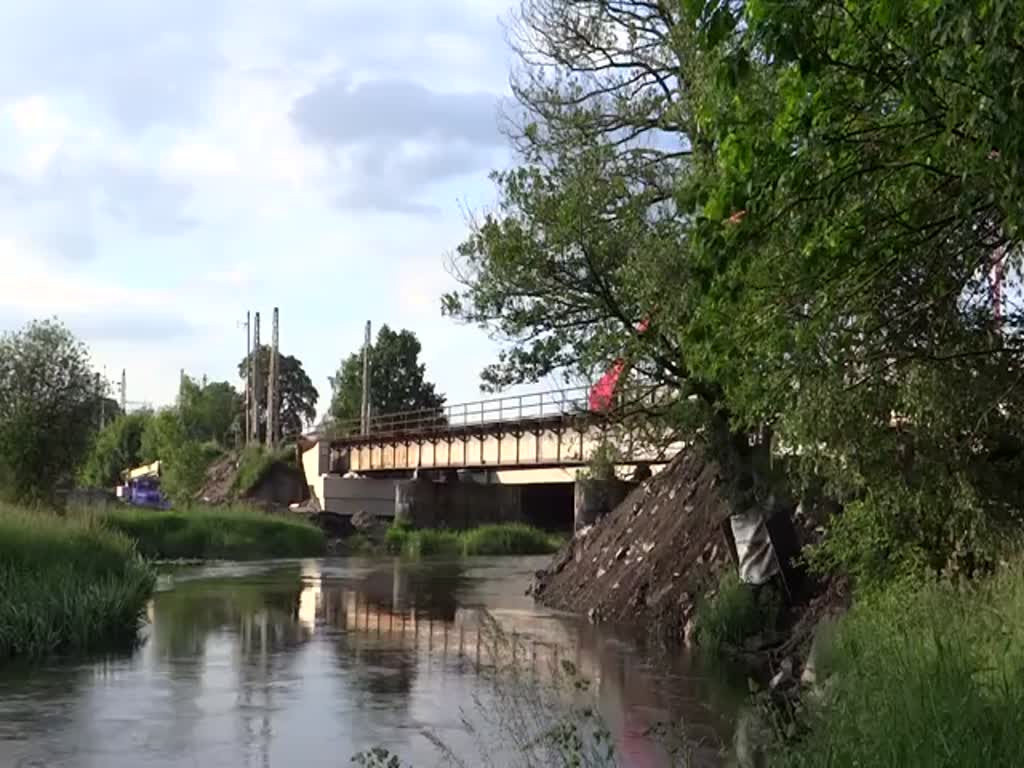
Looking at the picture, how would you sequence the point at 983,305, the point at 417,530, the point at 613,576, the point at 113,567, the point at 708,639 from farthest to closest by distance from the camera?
the point at 417,530, the point at 613,576, the point at 113,567, the point at 708,639, the point at 983,305

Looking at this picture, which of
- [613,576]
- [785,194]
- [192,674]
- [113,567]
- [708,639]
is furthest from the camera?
[613,576]

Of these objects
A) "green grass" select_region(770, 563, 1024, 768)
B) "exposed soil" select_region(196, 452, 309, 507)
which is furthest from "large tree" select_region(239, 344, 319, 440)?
"green grass" select_region(770, 563, 1024, 768)

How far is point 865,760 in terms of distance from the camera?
7.39 metres

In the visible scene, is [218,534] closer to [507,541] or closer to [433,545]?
[433,545]

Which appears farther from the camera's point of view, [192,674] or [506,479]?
[506,479]

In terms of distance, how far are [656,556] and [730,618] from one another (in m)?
5.33

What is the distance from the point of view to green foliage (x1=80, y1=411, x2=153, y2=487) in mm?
100250

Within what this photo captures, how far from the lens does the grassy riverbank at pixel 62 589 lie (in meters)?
20.8

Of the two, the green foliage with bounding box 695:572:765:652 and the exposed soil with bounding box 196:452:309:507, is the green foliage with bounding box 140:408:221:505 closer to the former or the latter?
the exposed soil with bounding box 196:452:309:507

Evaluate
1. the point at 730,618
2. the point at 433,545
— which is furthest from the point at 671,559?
the point at 433,545

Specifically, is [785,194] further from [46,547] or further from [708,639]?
[46,547]

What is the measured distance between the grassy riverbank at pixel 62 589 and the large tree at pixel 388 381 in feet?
301

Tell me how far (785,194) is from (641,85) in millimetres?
16237

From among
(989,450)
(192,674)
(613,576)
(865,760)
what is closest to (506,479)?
(613,576)
